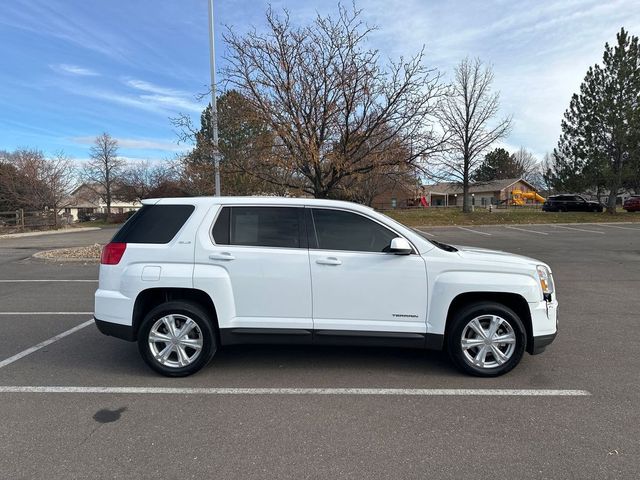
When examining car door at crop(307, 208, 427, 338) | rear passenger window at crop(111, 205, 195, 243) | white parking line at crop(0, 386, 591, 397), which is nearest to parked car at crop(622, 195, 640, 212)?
white parking line at crop(0, 386, 591, 397)

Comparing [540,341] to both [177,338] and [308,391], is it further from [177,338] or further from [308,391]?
[177,338]

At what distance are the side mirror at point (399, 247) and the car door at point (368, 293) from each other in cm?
8

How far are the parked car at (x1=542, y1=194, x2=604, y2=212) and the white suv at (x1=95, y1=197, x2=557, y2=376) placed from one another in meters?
41.8

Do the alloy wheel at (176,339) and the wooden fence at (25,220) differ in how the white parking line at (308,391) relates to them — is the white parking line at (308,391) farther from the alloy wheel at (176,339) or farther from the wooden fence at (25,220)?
the wooden fence at (25,220)

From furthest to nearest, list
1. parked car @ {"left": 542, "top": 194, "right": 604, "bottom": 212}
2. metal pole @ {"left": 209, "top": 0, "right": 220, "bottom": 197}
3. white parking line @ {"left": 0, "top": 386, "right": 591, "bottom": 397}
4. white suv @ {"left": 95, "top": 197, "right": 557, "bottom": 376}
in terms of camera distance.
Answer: parked car @ {"left": 542, "top": 194, "right": 604, "bottom": 212} < metal pole @ {"left": 209, "top": 0, "right": 220, "bottom": 197} < white suv @ {"left": 95, "top": 197, "right": 557, "bottom": 376} < white parking line @ {"left": 0, "top": 386, "right": 591, "bottom": 397}

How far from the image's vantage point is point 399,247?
3977 millimetres

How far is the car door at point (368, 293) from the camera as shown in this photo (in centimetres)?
408

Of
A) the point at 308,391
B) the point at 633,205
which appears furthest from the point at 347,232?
the point at 633,205

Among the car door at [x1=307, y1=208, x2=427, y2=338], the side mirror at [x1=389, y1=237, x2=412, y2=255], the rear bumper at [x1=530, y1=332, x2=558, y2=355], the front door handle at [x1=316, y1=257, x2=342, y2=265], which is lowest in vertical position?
the rear bumper at [x1=530, y1=332, x2=558, y2=355]

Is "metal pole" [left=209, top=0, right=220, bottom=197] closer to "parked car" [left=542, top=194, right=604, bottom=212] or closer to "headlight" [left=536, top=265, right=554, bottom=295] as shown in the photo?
"headlight" [left=536, top=265, right=554, bottom=295]

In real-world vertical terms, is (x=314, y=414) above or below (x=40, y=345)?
below

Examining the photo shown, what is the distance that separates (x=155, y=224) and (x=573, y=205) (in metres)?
43.8

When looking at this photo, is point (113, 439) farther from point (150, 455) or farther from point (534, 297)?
point (534, 297)

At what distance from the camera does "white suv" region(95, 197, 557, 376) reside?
13.4ft
